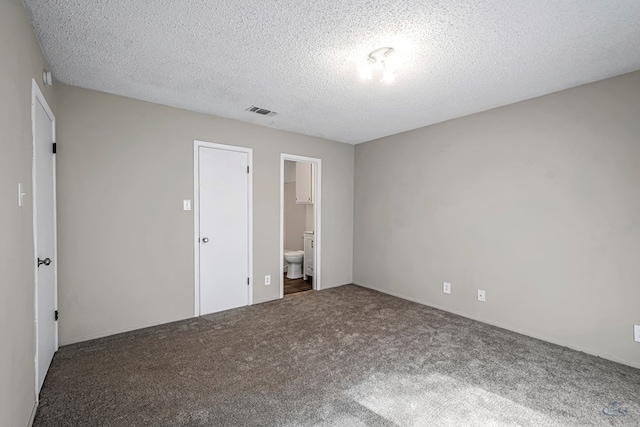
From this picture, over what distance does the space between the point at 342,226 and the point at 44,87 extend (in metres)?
3.83

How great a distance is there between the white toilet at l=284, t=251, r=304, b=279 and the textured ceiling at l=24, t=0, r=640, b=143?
293 cm

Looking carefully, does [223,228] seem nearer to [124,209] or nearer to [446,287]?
[124,209]

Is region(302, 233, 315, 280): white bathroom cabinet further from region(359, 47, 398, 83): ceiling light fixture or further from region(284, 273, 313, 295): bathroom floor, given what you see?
region(359, 47, 398, 83): ceiling light fixture

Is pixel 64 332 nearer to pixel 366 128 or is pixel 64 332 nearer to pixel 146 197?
pixel 146 197

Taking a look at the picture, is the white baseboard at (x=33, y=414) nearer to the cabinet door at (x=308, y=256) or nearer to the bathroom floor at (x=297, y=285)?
the bathroom floor at (x=297, y=285)

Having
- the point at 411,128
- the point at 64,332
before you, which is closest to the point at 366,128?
the point at 411,128

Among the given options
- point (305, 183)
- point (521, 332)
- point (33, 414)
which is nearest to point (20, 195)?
point (33, 414)

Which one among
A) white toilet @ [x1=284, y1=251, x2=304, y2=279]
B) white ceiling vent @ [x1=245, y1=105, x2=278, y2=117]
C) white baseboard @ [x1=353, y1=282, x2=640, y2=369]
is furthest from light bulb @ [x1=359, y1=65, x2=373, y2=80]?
white toilet @ [x1=284, y1=251, x2=304, y2=279]

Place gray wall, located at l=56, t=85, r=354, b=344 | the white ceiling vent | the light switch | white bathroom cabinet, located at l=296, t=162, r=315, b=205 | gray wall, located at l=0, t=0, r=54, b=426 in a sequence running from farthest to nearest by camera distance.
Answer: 1. white bathroom cabinet, located at l=296, t=162, r=315, b=205
2. the white ceiling vent
3. gray wall, located at l=56, t=85, r=354, b=344
4. the light switch
5. gray wall, located at l=0, t=0, r=54, b=426

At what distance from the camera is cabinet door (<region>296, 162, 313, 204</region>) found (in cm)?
507

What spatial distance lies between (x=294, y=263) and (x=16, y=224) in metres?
4.09

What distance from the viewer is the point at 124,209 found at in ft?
9.64

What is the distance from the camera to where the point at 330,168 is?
15.4 ft

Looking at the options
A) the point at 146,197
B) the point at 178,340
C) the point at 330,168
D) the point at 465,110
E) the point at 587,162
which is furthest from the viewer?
the point at 330,168
